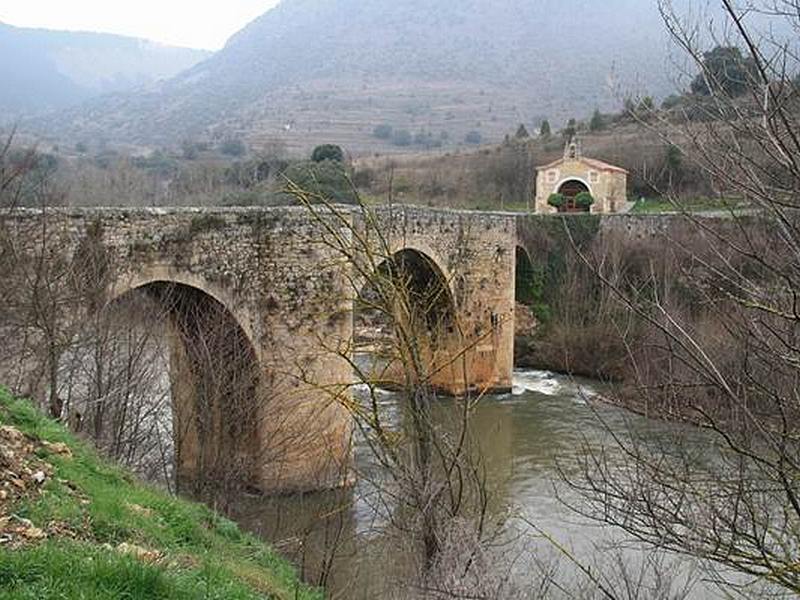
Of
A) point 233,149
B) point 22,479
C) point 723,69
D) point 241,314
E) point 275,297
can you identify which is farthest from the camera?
point 233,149

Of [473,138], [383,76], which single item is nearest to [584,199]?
[473,138]

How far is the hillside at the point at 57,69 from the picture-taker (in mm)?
124562

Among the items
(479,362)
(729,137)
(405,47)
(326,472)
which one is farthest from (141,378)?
(405,47)

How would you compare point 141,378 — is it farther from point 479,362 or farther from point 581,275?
point 581,275

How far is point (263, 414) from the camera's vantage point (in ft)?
35.6

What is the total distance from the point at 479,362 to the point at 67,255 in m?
11.9

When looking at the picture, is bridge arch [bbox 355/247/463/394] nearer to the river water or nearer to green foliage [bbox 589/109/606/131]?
the river water

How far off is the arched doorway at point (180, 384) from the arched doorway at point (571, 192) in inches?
906

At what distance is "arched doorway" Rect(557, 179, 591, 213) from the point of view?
32.4m

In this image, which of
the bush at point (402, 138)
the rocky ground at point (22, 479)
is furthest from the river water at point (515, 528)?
the bush at point (402, 138)


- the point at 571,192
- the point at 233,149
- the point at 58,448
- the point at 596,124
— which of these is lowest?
the point at 58,448

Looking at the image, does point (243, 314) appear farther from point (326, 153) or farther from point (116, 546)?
point (326, 153)

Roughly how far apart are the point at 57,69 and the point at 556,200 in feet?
466

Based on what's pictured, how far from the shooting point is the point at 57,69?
498 feet
